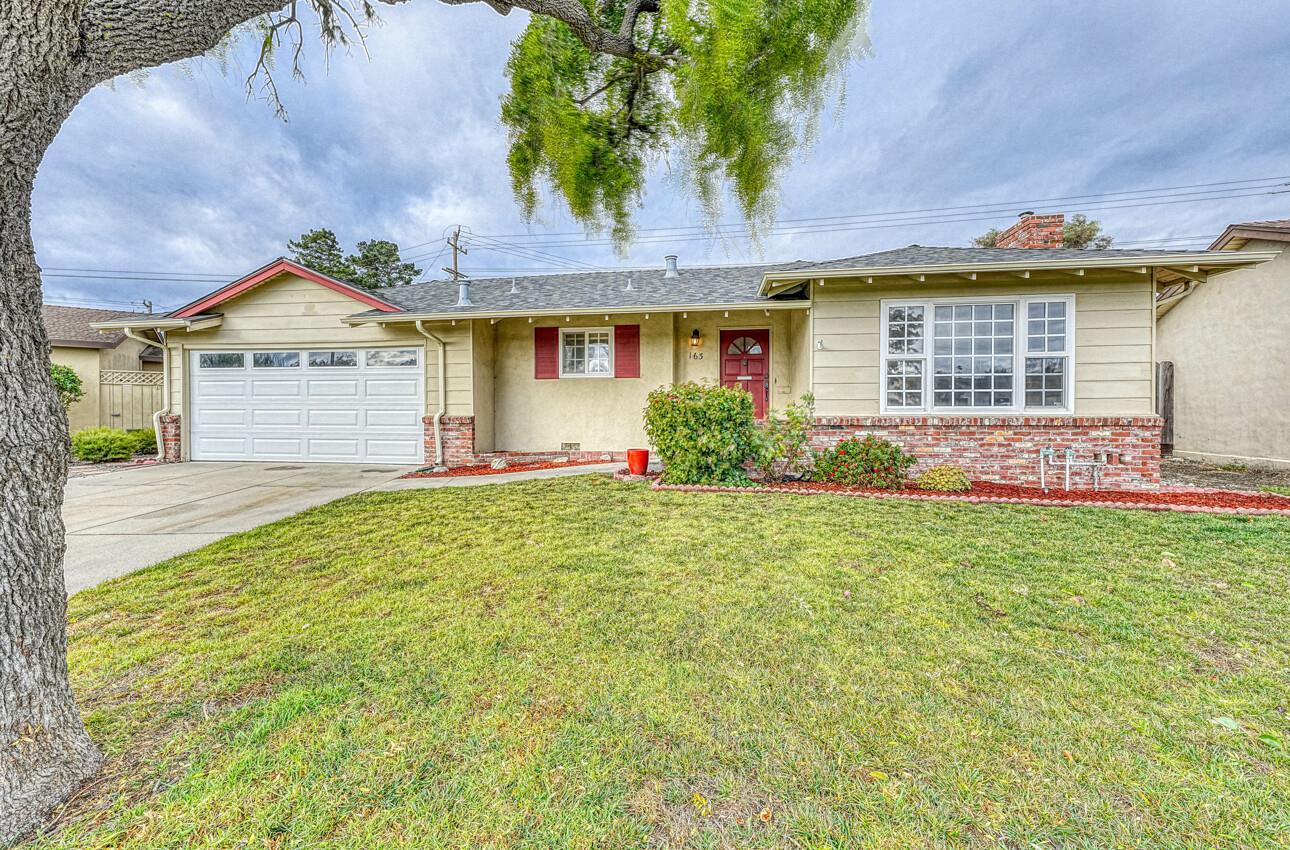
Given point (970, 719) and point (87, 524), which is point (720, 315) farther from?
point (87, 524)

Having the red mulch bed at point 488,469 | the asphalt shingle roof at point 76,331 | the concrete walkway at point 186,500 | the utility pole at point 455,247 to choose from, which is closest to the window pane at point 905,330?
the concrete walkway at point 186,500

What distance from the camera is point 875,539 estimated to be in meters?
4.35

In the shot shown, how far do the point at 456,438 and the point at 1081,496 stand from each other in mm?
9102

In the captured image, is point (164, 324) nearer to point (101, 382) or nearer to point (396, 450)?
point (396, 450)

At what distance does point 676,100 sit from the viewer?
194 centimetres

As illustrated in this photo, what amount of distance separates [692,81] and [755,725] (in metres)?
2.39

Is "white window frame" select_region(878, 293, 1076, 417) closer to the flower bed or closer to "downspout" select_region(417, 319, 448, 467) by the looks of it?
the flower bed

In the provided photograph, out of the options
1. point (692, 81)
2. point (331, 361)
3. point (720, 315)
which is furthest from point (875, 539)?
point (331, 361)

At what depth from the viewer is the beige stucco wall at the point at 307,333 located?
8.98 meters

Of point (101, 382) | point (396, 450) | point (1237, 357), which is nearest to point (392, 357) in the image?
point (396, 450)

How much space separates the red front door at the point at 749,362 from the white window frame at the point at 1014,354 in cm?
262

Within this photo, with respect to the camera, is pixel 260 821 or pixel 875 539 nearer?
pixel 260 821

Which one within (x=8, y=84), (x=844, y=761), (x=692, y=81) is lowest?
Answer: (x=844, y=761)

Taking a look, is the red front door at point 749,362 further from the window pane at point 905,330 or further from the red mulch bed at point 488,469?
the red mulch bed at point 488,469
